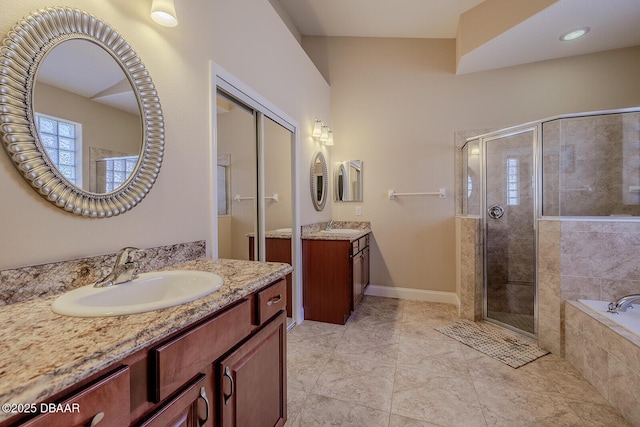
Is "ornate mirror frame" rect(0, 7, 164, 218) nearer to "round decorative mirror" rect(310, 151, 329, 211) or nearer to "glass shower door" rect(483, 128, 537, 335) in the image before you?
"round decorative mirror" rect(310, 151, 329, 211)

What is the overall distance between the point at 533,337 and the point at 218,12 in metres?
3.41

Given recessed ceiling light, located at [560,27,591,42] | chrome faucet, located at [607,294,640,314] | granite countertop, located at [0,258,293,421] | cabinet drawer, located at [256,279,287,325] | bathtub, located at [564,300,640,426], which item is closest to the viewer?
granite countertop, located at [0,258,293,421]

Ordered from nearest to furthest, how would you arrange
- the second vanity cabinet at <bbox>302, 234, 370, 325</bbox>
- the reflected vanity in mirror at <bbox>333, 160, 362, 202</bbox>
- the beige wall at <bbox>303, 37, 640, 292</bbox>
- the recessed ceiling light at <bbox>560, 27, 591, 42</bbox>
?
the recessed ceiling light at <bbox>560, 27, 591, 42</bbox>
the second vanity cabinet at <bbox>302, 234, 370, 325</bbox>
the beige wall at <bbox>303, 37, 640, 292</bbox>
the reflected vanity in mirror at <bbox>333, 160, 362, 202</bbox>

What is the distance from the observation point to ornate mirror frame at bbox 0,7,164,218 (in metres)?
0.78

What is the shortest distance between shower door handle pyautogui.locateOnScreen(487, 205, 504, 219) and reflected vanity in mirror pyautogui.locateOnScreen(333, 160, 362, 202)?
149 centimetres

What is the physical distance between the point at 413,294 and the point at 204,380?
10.1 ft

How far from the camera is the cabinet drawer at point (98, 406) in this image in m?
0.47

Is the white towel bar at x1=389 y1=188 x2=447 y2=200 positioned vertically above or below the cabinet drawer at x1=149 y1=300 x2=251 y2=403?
above

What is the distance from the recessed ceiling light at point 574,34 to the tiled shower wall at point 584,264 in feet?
5.78

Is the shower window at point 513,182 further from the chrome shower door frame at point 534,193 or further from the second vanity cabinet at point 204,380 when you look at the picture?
the second vanity cabinet at point 204,380

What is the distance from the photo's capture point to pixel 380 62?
11.4 ft

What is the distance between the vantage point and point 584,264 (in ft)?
6.59

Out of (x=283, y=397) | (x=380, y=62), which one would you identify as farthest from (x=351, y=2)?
(x=283, y=397)

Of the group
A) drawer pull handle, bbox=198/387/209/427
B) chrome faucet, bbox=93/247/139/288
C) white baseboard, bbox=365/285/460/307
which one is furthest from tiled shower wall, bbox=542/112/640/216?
chrome faucet, bbox=93/247/139/288
